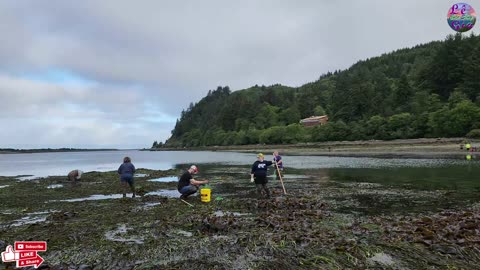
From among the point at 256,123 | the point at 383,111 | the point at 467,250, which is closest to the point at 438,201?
the point at 467,250

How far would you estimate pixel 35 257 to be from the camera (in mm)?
7961

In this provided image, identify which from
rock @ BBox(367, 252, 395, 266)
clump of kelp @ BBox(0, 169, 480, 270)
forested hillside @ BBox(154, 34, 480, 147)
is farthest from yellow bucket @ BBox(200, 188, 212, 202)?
forested hillside @ BBox(154, 34, 480, 147)

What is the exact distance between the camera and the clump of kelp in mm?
8805

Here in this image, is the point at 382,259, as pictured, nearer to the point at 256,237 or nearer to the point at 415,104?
the point at 256,237

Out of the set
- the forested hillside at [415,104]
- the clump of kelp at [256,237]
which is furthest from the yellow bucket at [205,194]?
the forested hillside at [415,104]

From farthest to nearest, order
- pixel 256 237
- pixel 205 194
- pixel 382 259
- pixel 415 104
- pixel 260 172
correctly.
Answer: pixel 415 104
pixel 260 172
pixel 205 194
pixel 256 237
pixel 382 259

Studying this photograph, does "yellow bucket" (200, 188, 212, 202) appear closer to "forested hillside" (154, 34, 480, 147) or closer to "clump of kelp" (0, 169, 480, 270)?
"clump of kelp" (0, 169, 480, 270)

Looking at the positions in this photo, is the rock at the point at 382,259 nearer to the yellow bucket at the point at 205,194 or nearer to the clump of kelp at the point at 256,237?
the clump of kelp at the point at 256,237

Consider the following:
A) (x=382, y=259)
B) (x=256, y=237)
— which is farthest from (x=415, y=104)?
(x=382, y=259)

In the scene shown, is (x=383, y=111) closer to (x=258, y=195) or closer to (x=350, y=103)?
(x=350, y=103)

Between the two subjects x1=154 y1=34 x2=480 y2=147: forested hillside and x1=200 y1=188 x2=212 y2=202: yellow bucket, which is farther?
x1=154 y1=34 x2=480 y2=147: forested hillside

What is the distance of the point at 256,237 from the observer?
10812mm

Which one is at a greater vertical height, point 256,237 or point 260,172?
point 260,172

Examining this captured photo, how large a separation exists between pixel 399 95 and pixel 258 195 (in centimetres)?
11213
